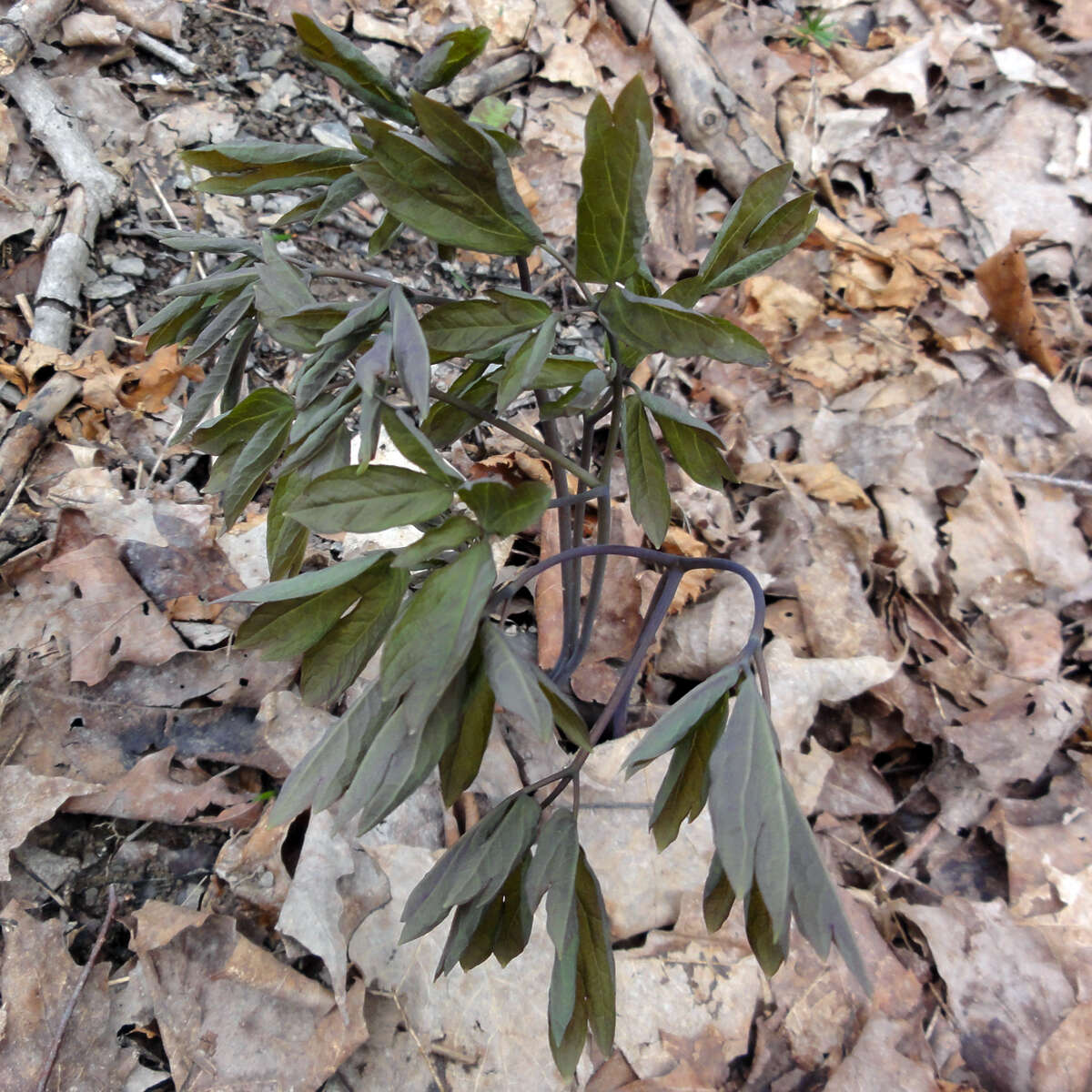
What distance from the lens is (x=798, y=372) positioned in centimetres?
254

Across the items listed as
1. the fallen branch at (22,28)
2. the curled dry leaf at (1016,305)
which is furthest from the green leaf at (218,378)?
the curled dry leaf at (1016,305)

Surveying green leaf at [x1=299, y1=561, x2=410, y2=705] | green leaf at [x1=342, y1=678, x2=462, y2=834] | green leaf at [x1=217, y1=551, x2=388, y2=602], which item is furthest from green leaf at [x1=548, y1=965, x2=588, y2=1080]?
green leaf at [x1=217, y1=551, x2=388, y2=602]

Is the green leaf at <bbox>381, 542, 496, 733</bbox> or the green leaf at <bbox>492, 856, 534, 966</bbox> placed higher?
the green leaf at <bbox>381, 542, 496, 733</bbox>

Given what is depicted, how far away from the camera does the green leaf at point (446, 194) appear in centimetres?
82

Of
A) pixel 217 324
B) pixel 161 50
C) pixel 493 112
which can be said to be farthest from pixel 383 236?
pixel 161 50

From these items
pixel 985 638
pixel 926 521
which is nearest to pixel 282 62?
pixel 926 521

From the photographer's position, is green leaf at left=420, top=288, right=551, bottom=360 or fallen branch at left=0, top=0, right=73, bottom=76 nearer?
green leaf at left=420, top=288, right=551, bottom=360

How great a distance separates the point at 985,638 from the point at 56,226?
2.68m

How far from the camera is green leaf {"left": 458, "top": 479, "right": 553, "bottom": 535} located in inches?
30.7

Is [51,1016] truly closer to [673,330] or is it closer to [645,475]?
[645,475]

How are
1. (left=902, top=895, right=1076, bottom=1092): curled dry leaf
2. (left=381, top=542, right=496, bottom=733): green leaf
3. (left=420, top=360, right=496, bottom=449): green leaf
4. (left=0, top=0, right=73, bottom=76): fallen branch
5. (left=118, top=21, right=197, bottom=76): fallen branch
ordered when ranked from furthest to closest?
(left=118, top=21, right=197, bottom=76): fallen branch
(left=0, top=0, right=73, bottom=76): fallen branch
(left=902, top=895, right=1076, bottom=1092): curled dry leaf
(left=420, top=360, right=496, bottom=449): green leaf
(left=381, top=542, right=496, bottom=733): green leaf

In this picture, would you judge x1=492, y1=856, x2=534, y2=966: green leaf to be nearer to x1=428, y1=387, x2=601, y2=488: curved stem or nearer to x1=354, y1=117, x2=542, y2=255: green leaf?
x1=428, y1=387, x2=601, y2=488: curved stem

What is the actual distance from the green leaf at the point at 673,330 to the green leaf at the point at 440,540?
→ 0.28 metres

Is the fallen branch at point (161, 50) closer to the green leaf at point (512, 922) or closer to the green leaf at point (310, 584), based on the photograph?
the green leaf at point (310, 584)
